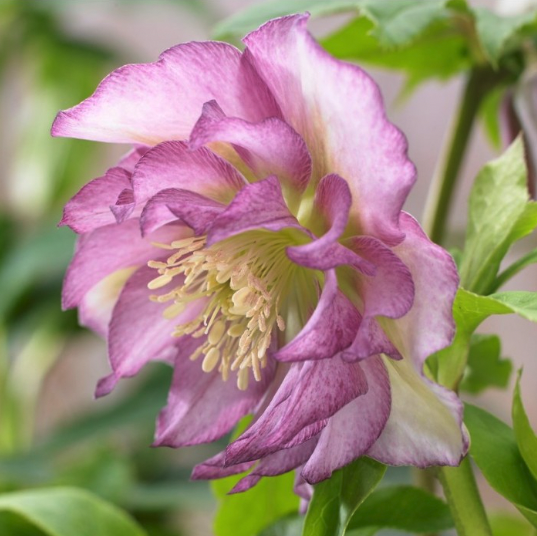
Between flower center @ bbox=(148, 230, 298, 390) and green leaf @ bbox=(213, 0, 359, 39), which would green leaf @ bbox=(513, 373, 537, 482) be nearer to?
flower center @ bbox=(148, 230, 298, 390)

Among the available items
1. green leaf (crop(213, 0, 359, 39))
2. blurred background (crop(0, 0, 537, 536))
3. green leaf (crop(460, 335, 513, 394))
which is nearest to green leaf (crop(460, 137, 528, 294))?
green leaf (crop(460, 335, 513, 394))

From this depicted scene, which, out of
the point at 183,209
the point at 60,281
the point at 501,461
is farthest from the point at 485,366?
→ the point at 60,281

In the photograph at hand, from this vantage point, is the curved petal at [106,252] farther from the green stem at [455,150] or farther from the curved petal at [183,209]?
the green stem at [455,150]

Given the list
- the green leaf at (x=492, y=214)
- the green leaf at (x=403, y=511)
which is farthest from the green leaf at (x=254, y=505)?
the green leaf at (x=492, y=214)

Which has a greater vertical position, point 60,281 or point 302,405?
point 302,405

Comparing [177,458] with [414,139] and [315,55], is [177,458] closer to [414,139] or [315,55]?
[414,139]

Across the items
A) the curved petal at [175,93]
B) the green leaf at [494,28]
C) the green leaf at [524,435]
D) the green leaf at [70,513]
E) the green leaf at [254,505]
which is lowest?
the green leaf at [70,513]

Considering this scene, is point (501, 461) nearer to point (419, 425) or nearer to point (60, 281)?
point (419, 425)
